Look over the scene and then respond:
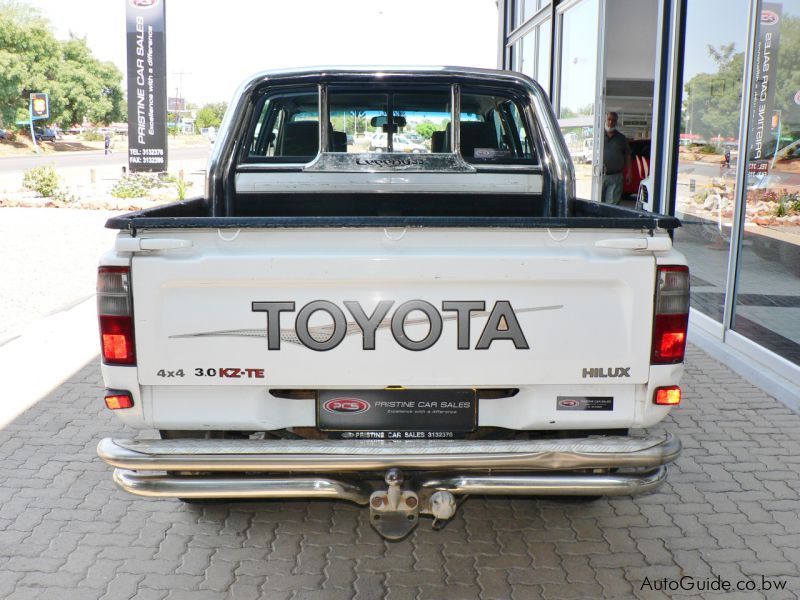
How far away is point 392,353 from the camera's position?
123 inches

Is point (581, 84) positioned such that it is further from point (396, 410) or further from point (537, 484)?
point (537, 484)

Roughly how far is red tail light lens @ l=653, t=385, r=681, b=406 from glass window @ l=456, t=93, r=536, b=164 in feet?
7.24

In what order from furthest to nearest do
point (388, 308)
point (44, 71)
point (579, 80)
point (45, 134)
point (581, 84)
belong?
point (45, 134)
point (44, 71)
point (579, 80)
point (581, 84)
point (388, 308)

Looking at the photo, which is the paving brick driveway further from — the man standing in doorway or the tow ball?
the man standing in doorway

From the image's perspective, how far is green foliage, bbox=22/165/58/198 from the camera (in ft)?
71.9

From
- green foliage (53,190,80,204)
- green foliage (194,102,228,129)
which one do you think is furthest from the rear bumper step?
green foliage (194,102,228,129)

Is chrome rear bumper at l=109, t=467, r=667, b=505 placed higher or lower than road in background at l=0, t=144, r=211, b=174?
lower

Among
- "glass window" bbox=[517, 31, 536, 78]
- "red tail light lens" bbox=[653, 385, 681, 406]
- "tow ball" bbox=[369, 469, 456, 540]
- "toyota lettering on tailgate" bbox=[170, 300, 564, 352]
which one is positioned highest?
"glass window" bbox=[517, 31, 536, 78]

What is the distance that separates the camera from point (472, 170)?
4969 mm

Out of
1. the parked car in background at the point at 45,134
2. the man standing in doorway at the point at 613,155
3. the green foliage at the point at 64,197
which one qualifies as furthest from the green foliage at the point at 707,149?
the parked car in background at the point at 45,134

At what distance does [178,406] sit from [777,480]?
325 cm

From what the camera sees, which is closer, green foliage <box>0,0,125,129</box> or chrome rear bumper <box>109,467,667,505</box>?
chrome rear bumper <box>109,467,667,505</box>

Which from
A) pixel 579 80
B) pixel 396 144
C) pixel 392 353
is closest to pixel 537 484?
pixel 392 353

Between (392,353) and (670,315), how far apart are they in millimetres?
1027
